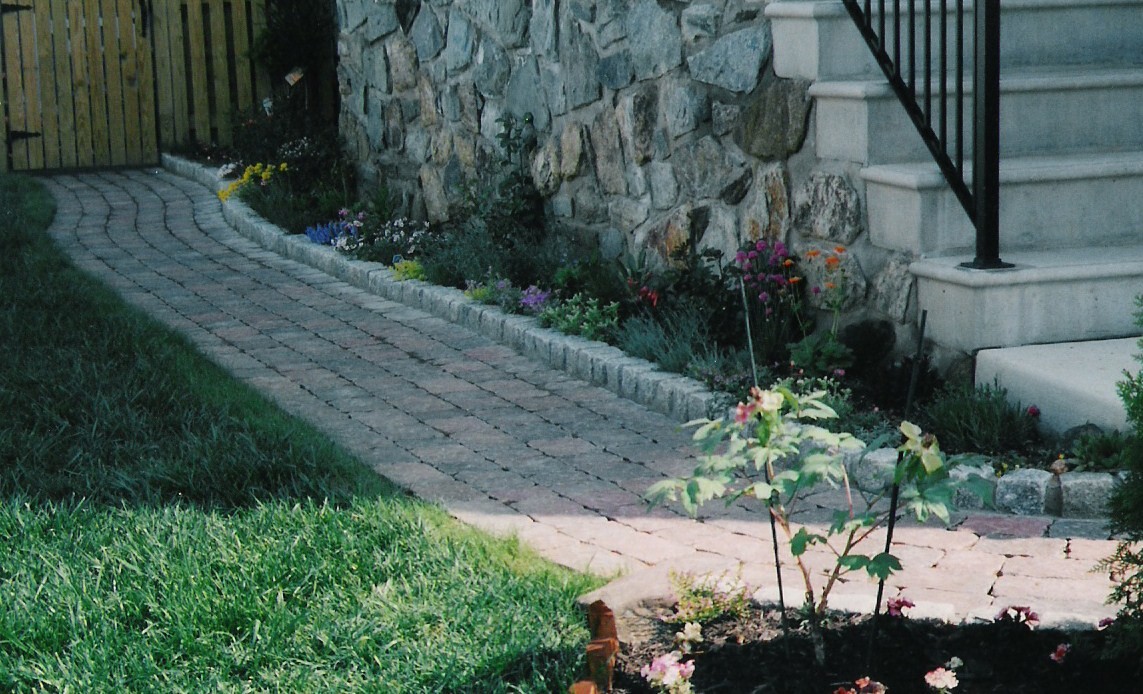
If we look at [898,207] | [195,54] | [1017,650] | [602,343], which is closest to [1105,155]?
[898,207]

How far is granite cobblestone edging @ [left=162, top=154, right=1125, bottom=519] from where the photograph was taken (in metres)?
3.85

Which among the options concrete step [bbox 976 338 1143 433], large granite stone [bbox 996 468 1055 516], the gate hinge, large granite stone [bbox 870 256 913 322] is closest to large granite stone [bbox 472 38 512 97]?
large granite stone [bbox 870 256 913 322]

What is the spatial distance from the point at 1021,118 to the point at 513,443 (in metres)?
2.13

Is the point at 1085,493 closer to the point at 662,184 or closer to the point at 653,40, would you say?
the point at 662,184

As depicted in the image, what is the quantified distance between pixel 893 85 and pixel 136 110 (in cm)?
964

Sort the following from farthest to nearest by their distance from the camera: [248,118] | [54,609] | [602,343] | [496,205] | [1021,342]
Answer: [248,118]
[496,205]
[602,343]
[1021,342]
[54,609]

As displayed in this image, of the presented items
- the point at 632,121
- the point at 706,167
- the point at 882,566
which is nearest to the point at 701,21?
the point at 706,167

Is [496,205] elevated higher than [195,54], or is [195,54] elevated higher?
A: [195,54]

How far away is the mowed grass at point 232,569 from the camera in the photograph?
9.80 ft

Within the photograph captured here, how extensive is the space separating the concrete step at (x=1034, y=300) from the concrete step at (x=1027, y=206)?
0.16 metres

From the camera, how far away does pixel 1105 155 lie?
5.03 metres

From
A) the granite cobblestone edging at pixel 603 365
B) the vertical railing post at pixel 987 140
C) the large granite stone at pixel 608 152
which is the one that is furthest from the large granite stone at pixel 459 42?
the vertical railing post at pixel 987 140

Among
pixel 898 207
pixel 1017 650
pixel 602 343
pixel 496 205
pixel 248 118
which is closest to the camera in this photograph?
pixel 1017 650

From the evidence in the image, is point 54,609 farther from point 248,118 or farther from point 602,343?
point 248,118
